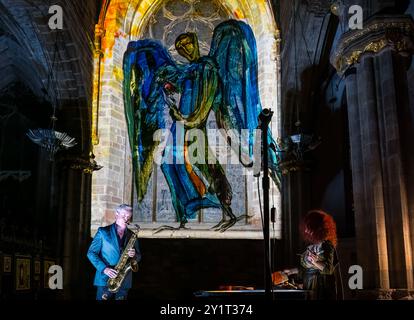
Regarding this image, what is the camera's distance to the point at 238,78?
13195 millimetres

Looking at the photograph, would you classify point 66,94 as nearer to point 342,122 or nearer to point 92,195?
point 92,195

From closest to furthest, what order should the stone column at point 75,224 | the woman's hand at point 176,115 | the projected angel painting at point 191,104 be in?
1. the stone column at point 75,224
2. the projected angel painting at point 191,104
3. the woman's hand at point 176,115

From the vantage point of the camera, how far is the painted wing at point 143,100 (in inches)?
500

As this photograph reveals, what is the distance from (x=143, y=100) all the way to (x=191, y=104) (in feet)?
3.91

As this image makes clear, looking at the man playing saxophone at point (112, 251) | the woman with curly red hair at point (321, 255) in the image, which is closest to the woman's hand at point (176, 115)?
the man playing saxophone at point (112, 251)

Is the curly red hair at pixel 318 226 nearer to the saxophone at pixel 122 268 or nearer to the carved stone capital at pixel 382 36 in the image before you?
the saxophone at pixel 122 268

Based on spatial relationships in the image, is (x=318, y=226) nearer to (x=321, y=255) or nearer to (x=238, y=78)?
(x=321, y=255)

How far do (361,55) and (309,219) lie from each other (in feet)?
12.3

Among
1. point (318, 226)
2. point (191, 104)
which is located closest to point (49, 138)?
point (191, 104)

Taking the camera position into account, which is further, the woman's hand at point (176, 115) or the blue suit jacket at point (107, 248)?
the woman's hand at point (176, 115)

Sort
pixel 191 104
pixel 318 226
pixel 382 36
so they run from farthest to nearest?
pixel 191 104
pixel 382 36
pixel 318 226

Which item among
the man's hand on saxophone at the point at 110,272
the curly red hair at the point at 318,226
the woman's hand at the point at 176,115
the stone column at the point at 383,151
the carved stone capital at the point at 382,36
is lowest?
the man's hand on saxophone at the point at 110,272

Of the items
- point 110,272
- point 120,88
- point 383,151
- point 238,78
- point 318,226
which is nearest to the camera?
point 318,226

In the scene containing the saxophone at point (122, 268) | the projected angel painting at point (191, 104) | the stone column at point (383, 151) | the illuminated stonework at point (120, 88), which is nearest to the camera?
the saxophone at point (122, 268)
